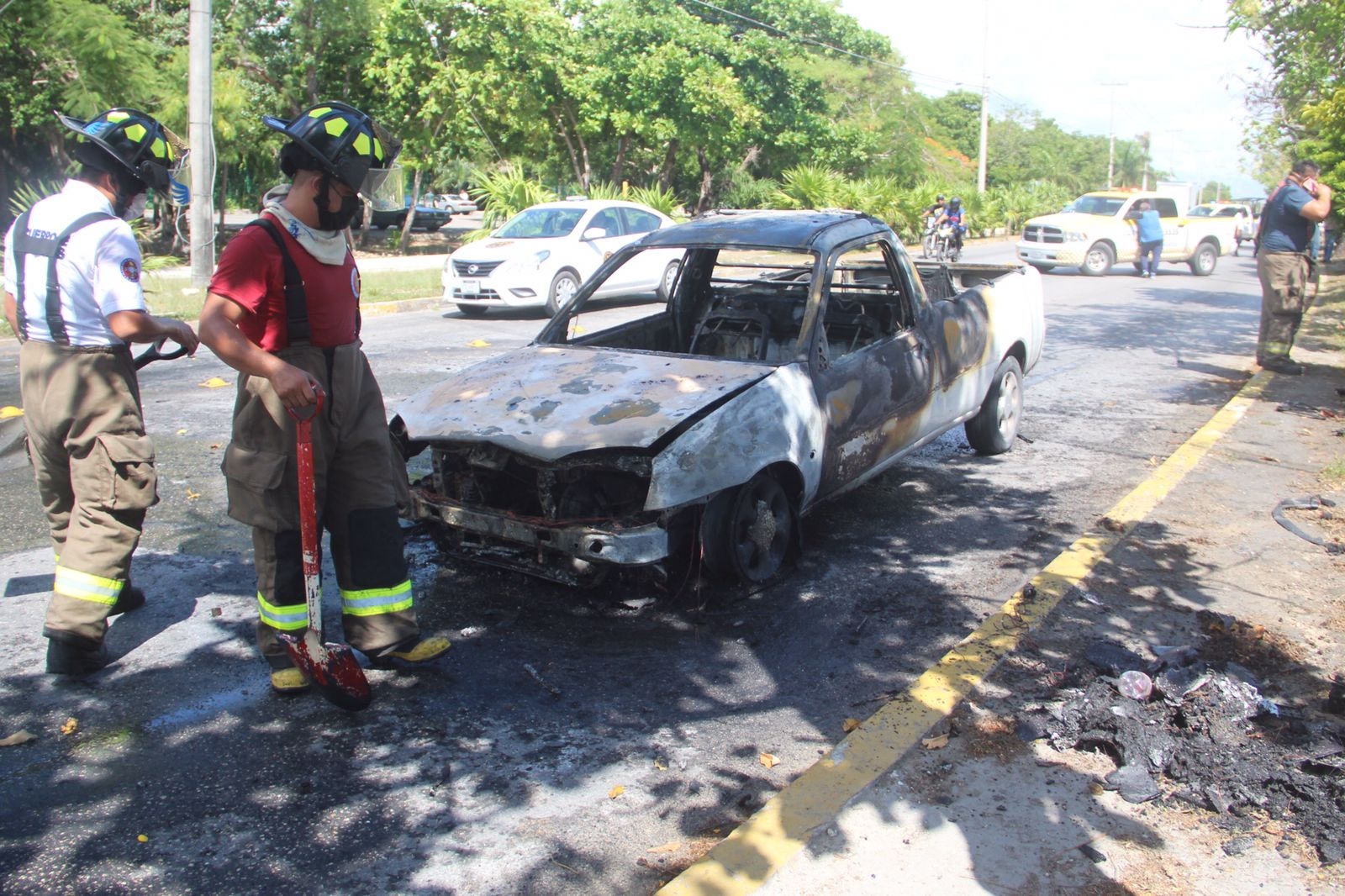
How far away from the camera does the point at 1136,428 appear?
828cm

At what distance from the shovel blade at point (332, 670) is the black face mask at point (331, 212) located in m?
1.34

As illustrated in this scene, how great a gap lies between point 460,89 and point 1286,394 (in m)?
18.2

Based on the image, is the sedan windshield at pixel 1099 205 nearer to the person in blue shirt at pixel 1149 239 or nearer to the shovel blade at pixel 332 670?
the person in blue shirt at pixel 1149 239

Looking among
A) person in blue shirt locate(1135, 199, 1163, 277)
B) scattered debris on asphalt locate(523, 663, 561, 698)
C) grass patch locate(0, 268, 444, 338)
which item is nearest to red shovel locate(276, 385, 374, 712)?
scattered debris on asphalt locate(523, 663, 561, 698)

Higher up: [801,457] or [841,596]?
[801,457]

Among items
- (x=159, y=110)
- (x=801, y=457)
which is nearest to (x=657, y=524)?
(x=801, y=457)

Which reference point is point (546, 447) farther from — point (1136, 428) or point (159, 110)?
point (159, 110)

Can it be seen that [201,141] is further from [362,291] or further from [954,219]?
[954,219]

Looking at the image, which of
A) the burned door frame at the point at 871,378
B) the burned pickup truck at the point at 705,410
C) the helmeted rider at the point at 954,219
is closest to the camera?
the burned pickup truck at the point at 705,410

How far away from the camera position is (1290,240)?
32.6 ft

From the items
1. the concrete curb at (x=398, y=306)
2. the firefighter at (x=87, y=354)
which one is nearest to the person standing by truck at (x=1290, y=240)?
the firefighter at (x=87, y=354)

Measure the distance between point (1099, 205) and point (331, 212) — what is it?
2194 centimetres

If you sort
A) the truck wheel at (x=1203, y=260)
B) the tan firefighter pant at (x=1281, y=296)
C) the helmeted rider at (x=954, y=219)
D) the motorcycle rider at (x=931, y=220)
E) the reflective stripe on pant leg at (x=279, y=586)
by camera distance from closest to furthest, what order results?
the reflective stripe on pant leg at (x=279, y=586)
the tan firefighter pant at (x=1281, y=296)
the truck wheel at (x=1203, y=260)
the helmeted rider at (x=954, y=219)
the motorcycle rider at (x=931, y=220)

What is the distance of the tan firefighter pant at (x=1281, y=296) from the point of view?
9914 millimetres
